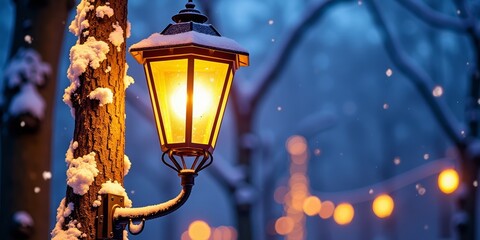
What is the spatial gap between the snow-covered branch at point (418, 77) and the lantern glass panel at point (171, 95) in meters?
9.93

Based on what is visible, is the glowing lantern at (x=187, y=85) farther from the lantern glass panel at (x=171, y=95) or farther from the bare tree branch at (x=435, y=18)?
the bare tree branch at (x=435, y=18)

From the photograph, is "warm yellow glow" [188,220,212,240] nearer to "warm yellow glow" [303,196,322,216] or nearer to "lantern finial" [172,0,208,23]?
"warm yellow glow" [303,196,322,216]

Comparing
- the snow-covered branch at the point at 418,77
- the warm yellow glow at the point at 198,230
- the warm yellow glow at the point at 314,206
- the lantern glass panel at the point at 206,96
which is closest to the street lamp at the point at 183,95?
the lantern glass panel at the point at 206,96

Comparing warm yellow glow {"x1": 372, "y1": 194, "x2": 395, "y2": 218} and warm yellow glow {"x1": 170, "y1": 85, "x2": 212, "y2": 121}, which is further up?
warm yellow glow {"x1": 372, "y1": 194, "x2": 395, "y2": 218}

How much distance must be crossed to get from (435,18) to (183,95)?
34.6 feet

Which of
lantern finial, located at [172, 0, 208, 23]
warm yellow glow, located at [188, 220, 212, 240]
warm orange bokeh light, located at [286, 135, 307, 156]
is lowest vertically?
lantern finial, located at [172, 0, 208, 23]

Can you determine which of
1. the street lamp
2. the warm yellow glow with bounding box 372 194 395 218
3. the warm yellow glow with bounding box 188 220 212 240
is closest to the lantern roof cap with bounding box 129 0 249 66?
the street lamp

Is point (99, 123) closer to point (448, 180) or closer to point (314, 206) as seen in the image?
point (448, 180)

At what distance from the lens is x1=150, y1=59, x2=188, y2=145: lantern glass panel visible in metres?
4.30

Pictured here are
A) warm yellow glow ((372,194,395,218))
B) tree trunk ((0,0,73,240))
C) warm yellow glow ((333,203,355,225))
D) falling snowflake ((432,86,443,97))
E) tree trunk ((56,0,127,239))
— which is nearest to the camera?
tree trunk ((56,0,127,239))

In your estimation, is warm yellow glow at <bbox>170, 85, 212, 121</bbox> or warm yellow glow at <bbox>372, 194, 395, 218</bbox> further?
warm yellow glow at <bbox>372, 194, 395, 218</bbox>

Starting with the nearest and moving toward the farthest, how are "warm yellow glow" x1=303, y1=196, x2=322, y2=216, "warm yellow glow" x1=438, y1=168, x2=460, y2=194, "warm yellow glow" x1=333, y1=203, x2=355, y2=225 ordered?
1. "warm yellow glow" x1=438, y1=168, x2=460, y2=194
2. "warm yellow glow" x1=333, y1=203, x2=355, y2=225
3. "warm yellow glow" x1=303, y1=196, x2=322, y2=216

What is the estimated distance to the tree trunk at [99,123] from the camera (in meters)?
4.41

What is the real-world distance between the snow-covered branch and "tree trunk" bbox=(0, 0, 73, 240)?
8.80m
